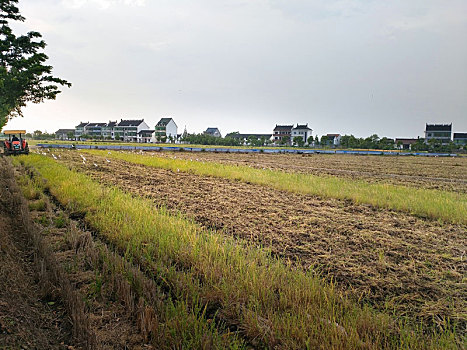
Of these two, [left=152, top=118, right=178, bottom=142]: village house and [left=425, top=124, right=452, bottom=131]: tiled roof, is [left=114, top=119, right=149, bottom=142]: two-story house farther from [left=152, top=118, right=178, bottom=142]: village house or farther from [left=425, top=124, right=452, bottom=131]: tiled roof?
[left=425, top=124, right=452, bottom=131]: tiled roof

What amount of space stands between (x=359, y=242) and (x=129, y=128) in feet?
337

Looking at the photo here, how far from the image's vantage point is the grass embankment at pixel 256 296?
2.66 m

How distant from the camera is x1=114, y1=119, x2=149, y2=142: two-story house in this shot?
325 feet

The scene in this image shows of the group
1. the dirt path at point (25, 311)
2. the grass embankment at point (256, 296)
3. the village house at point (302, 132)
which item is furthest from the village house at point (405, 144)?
the dirt path at point (25, 311)

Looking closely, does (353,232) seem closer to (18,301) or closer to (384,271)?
(384,271)

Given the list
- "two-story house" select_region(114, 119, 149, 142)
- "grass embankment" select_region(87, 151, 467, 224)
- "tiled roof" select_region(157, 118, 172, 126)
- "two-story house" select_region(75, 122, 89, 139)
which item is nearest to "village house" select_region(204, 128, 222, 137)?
"tiled roof" select_region(157, 118, 172, 126)

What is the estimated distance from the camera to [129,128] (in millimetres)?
99812

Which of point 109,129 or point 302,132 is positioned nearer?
point 302,132

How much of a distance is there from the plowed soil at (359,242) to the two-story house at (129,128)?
311 ft

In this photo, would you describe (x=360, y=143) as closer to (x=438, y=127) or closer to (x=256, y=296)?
(x=438, y=127)

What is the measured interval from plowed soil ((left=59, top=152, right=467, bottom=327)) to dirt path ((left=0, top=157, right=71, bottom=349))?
3.20 m

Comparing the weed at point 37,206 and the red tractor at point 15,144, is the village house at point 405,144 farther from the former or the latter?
the weed at point 37,206

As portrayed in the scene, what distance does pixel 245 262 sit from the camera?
403 centimetres

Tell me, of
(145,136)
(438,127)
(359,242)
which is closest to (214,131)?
(145,136)
